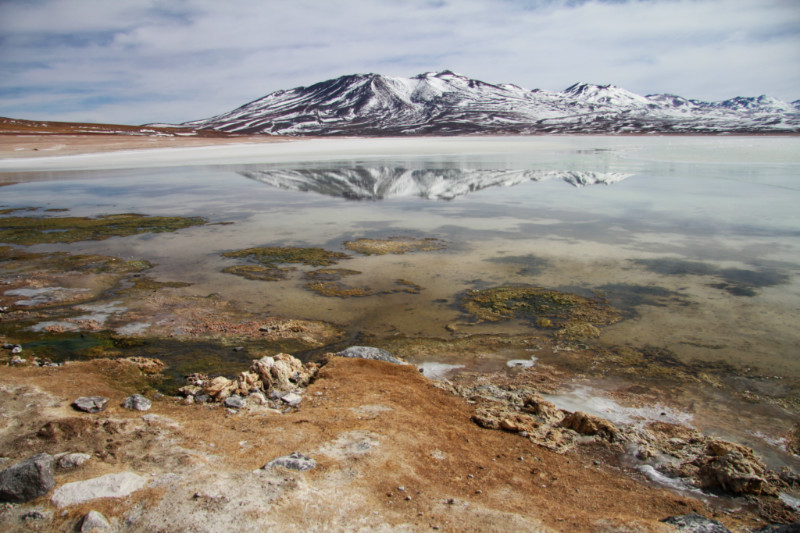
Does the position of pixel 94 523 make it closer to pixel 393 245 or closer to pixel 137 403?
pixel 137 403

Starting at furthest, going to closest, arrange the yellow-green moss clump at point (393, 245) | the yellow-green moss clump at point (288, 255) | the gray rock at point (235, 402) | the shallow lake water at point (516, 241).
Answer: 1. the yellow-green moss clump at point (393, 245)
2. the yellow-green moss clump at point (288, 255)
3. the shallow lake water at point (516, 241)
4. the gray rock at point (235, 402)

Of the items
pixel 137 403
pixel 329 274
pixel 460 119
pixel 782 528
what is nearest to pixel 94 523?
pixel 137 403

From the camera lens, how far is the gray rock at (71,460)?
4.00 meters

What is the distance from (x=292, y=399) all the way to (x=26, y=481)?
2.42 m

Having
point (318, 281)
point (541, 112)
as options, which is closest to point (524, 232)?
point (318, 281)

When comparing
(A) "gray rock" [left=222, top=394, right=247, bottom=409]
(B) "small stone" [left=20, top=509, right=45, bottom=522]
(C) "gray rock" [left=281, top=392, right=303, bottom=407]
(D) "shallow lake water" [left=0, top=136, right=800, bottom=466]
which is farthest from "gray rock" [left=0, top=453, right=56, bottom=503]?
(D) "shallow lake water" [left=0, top=136, right=800, bottom=466]

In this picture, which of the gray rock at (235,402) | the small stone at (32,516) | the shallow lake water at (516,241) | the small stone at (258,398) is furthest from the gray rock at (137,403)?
the shallow lake water at (516,241)

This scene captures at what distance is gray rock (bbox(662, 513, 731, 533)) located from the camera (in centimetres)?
361

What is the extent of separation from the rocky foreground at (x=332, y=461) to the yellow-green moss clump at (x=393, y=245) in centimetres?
638

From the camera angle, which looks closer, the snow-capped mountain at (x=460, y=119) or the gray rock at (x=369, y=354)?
the gray rock at (x=369, y=354)

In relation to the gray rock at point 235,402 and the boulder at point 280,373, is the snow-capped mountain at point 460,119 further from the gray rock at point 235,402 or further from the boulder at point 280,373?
the gray rock at point 235,402

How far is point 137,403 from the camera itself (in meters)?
5.30

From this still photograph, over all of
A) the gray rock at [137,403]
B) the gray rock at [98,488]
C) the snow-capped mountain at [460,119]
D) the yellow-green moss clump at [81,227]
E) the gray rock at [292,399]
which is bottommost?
the gray rock at [292,399]

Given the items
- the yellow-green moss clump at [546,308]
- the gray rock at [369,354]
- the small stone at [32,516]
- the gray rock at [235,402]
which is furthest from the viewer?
the yellow-green moss clump at [546,308]
